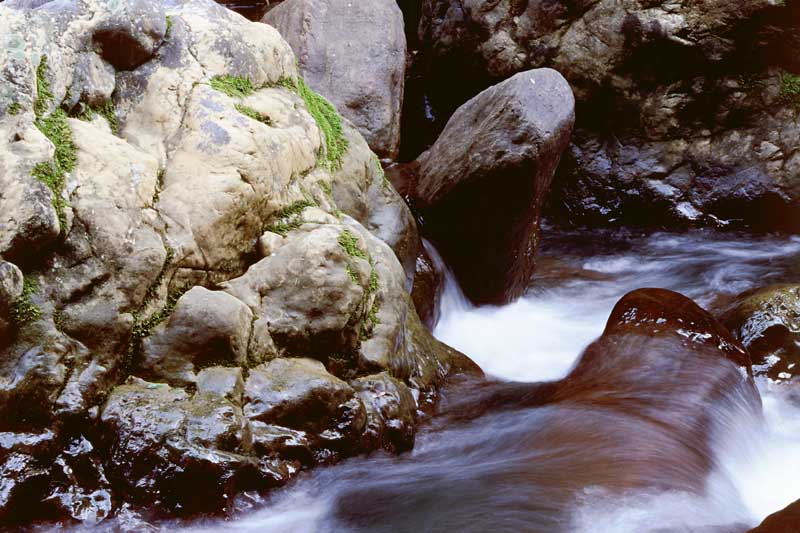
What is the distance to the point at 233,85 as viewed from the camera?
14.8 ft

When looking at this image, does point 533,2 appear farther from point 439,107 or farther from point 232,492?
point 232,492

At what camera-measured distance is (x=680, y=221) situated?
347 inches

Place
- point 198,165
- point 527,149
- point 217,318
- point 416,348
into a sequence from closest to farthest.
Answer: point 217,318
point 198,165
point 416,348
point 527,149

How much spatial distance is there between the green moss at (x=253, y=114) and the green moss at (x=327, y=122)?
0.52m

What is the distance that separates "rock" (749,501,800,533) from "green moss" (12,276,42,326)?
304cm

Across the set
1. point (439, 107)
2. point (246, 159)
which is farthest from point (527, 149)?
point (439, 107)

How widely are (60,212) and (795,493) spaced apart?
3.82 metres

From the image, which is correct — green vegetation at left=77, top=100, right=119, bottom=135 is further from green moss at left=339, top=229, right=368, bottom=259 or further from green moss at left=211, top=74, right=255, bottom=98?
green moss at left=339, top=229, right=368, bottom=259

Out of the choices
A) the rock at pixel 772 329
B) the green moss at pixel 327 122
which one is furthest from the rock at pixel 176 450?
the rock at pixel 772 329

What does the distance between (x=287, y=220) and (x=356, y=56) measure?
4449 mm

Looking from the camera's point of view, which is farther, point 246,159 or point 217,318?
point 246,159

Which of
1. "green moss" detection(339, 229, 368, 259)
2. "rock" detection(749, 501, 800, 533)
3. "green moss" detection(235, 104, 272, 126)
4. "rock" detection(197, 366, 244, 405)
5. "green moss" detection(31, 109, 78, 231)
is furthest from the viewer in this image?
"green moss" detection(235, 104, 272, 126)

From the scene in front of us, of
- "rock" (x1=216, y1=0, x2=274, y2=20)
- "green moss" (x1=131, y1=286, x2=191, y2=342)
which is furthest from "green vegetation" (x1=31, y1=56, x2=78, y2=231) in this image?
"rock" (x1=216, y1=0, x2=274, y2=20)

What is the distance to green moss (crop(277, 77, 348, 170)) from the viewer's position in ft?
17.0
